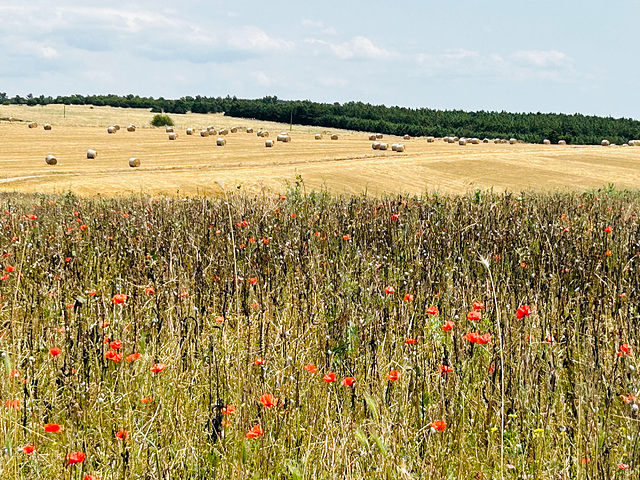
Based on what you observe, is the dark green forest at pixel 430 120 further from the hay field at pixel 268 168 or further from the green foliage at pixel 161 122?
the hay field at pixel 268 168

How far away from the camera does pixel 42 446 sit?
3389mm

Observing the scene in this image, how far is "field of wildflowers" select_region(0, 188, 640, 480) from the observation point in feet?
10.2

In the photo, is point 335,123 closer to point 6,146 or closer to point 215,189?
point 6,146

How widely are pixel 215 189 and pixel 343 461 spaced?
1999 cm

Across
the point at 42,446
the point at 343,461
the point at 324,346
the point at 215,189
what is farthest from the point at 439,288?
the point at 215,189

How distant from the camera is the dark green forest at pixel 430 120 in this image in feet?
234

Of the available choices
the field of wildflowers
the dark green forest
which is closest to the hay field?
the field of wildflowers

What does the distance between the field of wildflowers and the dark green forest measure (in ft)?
214

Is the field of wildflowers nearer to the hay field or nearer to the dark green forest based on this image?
the hay field

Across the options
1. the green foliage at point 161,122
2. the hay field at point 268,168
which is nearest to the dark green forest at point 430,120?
the green foliage at point 161,122

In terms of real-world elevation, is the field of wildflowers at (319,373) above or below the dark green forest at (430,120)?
below

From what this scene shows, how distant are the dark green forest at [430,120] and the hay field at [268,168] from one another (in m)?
25.8

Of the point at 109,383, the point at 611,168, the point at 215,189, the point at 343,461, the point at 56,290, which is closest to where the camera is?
the point at 343,461

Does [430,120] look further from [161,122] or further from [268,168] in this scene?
[268,168]
